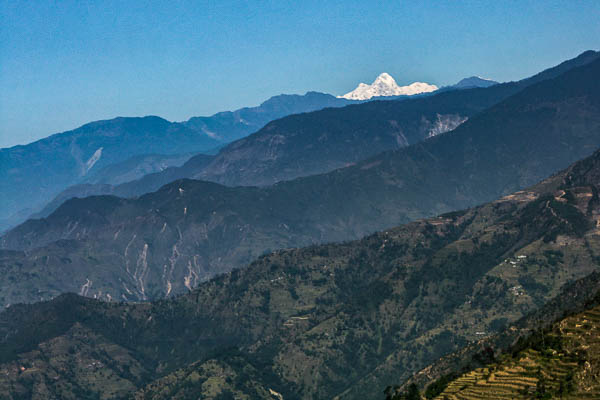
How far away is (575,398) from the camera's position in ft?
634

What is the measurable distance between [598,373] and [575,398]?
36.5ft

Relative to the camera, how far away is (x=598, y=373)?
199m
